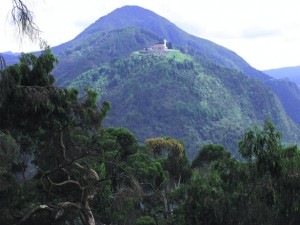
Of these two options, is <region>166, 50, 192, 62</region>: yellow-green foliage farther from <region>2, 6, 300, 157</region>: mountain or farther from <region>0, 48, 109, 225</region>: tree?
<region>0, 48, 109, 225</region>: tree

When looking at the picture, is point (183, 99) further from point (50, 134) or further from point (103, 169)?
point (50, 134)

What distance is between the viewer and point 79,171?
8977mm

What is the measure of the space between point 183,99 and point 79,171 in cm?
11846

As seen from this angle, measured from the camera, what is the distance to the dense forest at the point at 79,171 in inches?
321

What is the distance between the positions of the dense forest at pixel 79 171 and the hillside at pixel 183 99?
283 ft

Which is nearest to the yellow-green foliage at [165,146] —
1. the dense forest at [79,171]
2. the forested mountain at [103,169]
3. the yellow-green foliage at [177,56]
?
the forested mountain at [103,169]

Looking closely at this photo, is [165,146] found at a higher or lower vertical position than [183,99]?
higher

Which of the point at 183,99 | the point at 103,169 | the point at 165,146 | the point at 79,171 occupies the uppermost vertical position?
the point at 79,171

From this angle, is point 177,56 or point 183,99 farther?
point 177,56

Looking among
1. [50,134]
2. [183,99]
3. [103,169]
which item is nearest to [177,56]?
[183,99]

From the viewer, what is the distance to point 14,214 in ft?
29.2

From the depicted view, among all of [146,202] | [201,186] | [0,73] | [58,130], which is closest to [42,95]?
[58,130]

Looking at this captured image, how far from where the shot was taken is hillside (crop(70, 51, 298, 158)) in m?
115

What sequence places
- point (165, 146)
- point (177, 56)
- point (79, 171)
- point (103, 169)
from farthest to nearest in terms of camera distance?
point (177, 56)
point (165, 146)
point (103, 169)
point (79, 171)
